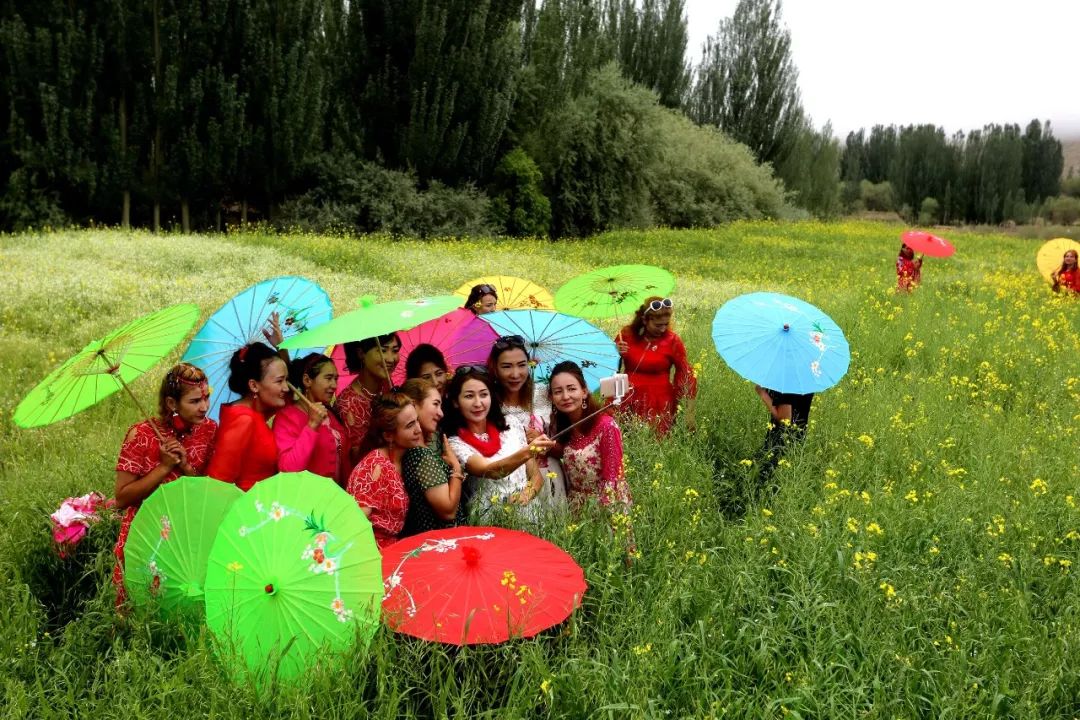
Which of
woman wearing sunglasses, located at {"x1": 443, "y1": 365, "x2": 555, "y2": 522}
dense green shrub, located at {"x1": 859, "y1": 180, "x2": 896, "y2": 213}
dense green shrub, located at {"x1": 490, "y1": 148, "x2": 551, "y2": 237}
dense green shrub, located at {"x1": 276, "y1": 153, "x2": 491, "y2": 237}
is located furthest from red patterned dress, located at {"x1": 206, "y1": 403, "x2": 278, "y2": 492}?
dense green shrub, located at {"x1": 859, "y1": 180, "x2": 896, "y2": 213}

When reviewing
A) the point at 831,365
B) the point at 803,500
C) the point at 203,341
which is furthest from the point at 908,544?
the point at 203,341

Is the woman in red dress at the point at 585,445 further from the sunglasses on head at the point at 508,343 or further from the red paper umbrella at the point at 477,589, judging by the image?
the red paper umbrella at the point at 477,589

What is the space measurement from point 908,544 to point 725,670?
1609 mm

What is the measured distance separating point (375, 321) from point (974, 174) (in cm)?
6341

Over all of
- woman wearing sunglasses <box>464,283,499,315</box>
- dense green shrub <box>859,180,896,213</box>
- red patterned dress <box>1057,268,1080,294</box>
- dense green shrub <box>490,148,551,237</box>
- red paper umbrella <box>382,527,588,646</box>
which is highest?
dense green shrub <box>859,180,896,213</box>

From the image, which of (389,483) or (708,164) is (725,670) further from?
(708,164)

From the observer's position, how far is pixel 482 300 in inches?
214

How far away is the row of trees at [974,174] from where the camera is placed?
2188 inches

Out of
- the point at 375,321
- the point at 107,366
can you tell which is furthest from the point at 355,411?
the point at 107,366

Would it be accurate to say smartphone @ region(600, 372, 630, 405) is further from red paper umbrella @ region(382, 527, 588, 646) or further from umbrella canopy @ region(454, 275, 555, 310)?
umbrella canopy @ region(454, 275, 555, 310)

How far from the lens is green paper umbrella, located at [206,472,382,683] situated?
8.29 feet

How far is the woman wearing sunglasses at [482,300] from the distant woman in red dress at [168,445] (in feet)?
7.17

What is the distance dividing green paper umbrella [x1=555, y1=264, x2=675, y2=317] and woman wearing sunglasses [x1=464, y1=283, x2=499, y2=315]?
1.53 feet

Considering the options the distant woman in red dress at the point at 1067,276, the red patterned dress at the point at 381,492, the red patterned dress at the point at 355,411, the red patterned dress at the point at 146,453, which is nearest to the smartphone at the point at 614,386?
the red patterned dress at the point at 381,492
